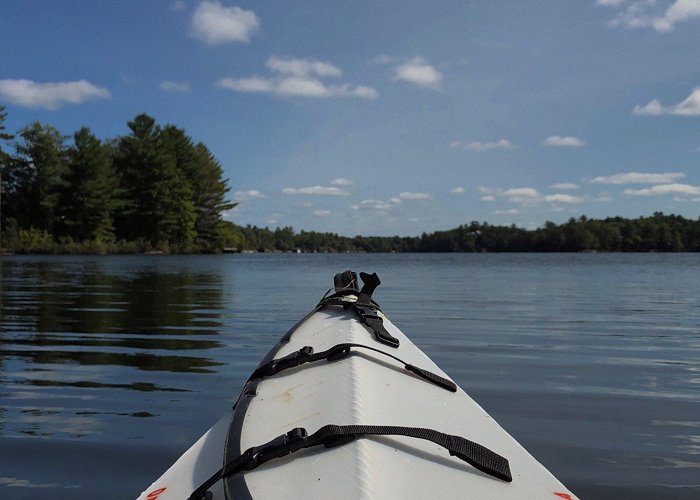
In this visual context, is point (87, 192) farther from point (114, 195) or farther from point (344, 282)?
point (344, 282)

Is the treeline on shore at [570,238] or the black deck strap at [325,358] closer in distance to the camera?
the black deck strap at [325,358]

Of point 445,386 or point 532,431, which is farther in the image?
point 532,431

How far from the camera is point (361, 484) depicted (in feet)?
4.70

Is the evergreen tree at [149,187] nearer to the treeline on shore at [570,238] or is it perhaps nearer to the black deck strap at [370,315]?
the treeline on shore at [570,238]

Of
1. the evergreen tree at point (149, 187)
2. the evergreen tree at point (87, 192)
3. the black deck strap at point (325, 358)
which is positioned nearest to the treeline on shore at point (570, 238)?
the evergreen tree at point (149, 187)

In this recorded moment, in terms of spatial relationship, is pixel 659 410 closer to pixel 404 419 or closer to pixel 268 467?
pixel 404 419

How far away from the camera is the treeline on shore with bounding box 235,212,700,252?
341 feet

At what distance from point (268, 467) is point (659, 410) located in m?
3.69

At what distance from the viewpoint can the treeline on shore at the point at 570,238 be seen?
10400 centimetres

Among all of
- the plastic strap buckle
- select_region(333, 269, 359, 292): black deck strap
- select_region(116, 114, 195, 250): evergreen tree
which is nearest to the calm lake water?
select_region(333, 269, 359, 292): black deck strap

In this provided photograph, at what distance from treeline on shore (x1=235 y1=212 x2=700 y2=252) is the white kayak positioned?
81266 mm

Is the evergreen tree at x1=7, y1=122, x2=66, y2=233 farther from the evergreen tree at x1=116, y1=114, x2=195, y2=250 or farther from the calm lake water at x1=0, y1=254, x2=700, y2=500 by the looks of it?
the calm lake water at x1=0, y1=254, x2=700, y2=500

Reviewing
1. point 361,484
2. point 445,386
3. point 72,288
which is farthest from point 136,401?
point 72,288

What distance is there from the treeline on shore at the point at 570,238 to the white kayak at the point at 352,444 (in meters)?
81.3
